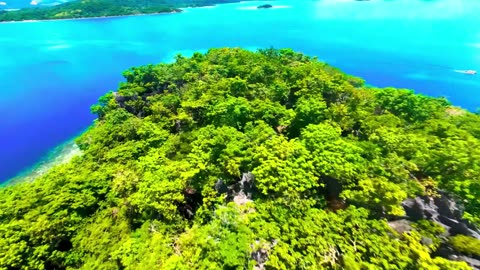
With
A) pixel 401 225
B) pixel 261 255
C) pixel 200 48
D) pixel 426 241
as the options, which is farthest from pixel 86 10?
pixel 426 241

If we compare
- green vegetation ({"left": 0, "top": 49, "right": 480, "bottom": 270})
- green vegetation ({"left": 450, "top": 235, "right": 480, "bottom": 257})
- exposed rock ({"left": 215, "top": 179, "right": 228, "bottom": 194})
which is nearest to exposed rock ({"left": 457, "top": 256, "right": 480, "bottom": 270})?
green vegetation ({"left": 450, "top": 235, "right": 480, "bottom": 257})

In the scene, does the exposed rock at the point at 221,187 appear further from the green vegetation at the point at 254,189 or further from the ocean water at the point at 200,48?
the ocean water at the point at 200,48

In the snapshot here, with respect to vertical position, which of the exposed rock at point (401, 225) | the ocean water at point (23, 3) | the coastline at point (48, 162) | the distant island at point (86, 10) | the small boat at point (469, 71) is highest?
the ocean water at point (23, 3)

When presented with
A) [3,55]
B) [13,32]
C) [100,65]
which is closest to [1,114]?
[100,65]

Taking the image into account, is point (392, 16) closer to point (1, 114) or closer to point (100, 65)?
point (100, 65)

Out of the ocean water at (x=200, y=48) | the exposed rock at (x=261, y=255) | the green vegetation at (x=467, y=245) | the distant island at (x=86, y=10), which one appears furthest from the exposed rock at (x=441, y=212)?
the distant island at (x=86, y=10)

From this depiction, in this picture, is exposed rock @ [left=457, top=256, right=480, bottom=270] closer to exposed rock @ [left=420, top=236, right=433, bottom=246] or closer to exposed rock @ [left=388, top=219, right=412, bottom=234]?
exposed rock @ [left=420, top=236, right=433, bottom=246]
